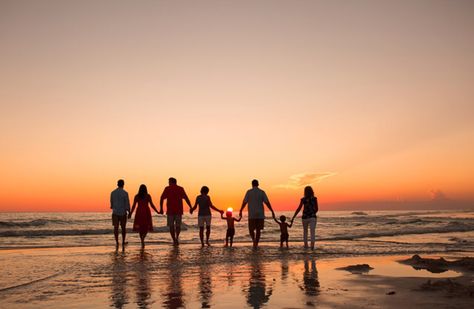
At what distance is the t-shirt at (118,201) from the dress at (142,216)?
51 cm

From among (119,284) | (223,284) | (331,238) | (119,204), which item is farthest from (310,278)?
(331,238)

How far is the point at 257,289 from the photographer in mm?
6797

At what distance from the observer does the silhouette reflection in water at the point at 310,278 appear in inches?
260

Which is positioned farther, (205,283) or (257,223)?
(257,223)

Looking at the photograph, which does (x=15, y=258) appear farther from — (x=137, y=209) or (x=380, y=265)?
(x=380, y=265)

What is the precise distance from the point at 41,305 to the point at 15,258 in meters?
7.72

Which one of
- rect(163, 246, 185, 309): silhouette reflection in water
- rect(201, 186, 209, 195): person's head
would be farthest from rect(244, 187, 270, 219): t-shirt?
rect(163, 246, 185, 309): silhouette reflection in water

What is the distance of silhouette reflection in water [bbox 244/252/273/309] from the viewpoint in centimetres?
584

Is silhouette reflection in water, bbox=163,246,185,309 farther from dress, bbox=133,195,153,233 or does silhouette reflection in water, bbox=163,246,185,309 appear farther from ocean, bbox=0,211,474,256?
ocean, bbox=0,211,474,256

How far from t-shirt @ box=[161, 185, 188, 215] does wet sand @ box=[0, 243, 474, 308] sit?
4.31 metres

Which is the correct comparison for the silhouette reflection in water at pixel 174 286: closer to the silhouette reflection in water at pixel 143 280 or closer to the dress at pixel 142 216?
the silhouette reflection in water at pixel 143 280

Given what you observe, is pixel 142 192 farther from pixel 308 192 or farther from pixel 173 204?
pixel 308 192

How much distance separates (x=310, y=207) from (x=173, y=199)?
16.9ft

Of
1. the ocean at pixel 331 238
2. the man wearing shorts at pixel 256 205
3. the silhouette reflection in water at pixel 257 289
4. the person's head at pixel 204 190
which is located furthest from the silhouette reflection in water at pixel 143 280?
the ocean at pixel 331 238
